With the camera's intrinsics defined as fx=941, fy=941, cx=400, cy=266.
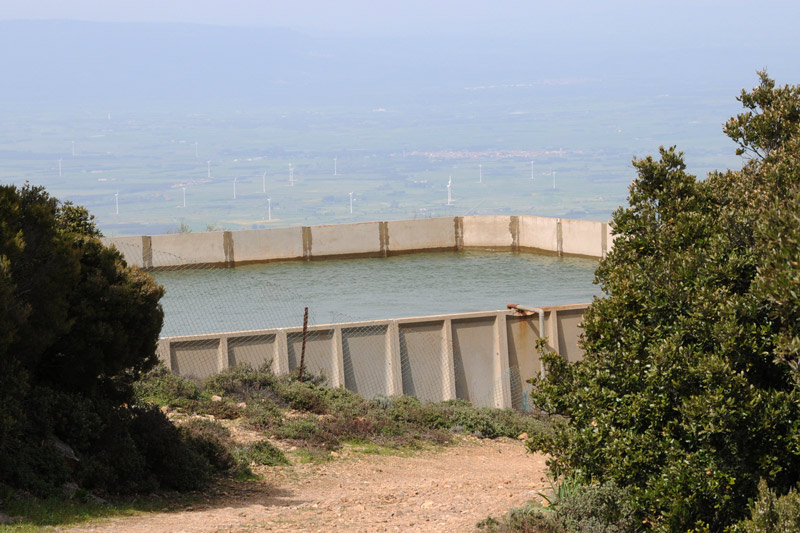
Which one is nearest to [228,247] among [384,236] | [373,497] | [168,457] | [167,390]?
[384,236]

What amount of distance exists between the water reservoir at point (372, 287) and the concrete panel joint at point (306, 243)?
0.58m

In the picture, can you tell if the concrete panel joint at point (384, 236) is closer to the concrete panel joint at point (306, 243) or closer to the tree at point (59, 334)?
the concrete panel joint at point (306, 243)

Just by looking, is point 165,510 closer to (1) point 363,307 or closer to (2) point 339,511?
(2) point 339,511

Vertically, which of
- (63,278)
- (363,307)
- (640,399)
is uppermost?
(63,278)

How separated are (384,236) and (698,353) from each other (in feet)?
164

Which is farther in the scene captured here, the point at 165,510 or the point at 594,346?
the point at 165,510

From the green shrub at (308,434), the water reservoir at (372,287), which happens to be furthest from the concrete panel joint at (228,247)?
the green shrub at (308,434)

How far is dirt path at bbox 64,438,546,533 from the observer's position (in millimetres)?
13031

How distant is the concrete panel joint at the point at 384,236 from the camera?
196 feet

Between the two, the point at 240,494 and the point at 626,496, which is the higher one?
the point at 626,496

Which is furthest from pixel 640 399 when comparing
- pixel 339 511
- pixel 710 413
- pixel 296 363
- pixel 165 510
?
pixel 296 363

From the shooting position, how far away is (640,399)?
10.8 metres

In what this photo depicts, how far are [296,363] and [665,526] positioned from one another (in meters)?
19.1

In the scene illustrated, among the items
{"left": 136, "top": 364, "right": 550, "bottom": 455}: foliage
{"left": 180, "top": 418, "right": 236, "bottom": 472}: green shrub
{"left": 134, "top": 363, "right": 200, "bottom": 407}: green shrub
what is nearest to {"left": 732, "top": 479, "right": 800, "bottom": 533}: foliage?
{"left": 180, "top": 418, "right": 236, "bottom": 472}: green shrub
